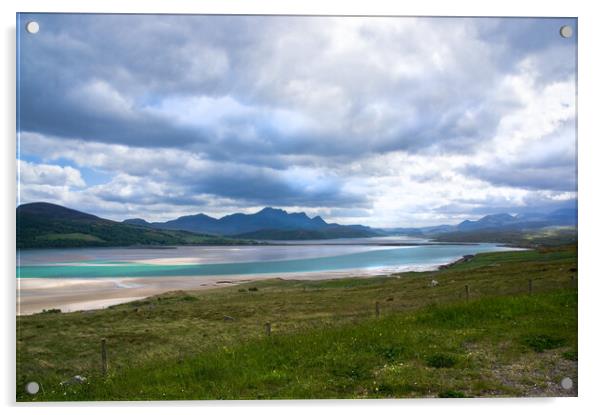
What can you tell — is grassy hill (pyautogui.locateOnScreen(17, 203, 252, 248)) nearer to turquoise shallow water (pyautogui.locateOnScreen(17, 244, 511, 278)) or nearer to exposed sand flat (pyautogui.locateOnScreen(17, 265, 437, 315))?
turquoise shallow water (pyautogui.locateOnScreen(17, 244, 511, 278))

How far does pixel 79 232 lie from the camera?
7934 mm

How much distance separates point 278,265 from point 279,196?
4.58ft

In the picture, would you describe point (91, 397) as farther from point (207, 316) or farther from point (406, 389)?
point (406, 389)

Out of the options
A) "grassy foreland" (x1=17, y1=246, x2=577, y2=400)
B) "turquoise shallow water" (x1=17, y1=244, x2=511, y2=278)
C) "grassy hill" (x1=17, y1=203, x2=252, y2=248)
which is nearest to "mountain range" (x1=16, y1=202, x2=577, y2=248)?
"grassy hill" (x1=17, y1=203, x2=252, y2=248)

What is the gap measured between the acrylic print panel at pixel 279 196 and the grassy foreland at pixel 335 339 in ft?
0.14

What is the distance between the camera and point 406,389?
6.99 meters

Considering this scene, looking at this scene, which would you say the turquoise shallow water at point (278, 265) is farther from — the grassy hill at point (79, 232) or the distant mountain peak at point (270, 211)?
the distant mountain peak at point (270, 211)

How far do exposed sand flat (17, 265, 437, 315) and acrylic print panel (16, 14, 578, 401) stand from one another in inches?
1.4

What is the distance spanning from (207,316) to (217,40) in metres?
5.36

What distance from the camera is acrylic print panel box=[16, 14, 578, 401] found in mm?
7656

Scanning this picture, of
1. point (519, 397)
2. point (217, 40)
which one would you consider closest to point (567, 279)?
point (519, 397)

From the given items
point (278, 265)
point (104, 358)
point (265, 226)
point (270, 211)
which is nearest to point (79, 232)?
point (104, 358)

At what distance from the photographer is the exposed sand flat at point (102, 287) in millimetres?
7594

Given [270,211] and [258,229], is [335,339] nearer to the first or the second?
[258,229]
